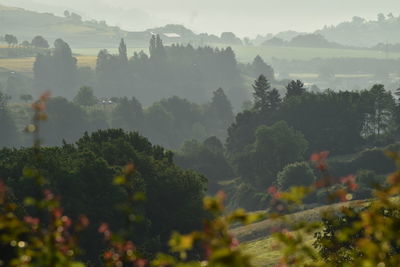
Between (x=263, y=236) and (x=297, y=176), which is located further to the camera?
(x=297, y=176)

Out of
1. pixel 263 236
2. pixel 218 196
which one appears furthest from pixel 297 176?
pixel 218 196

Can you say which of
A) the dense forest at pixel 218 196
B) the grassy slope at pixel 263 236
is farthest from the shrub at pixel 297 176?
the grassy slope at pixel 263 236

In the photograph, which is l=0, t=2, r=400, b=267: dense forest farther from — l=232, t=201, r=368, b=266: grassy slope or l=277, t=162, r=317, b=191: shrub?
l=232, t=201, r=368, b=266: grassy slope

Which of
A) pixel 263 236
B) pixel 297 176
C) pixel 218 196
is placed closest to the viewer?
pixel 218 196

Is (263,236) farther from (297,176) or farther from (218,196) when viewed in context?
(218,196)

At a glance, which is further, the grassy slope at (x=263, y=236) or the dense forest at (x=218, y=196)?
the grassy slope at (x=263, y=236)

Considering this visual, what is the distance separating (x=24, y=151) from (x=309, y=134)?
348 ft

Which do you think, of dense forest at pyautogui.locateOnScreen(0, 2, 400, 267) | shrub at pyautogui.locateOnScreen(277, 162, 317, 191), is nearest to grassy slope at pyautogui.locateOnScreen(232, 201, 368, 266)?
dense forest at pyautogui.locateOnScreen(0, 2, 400, 267)

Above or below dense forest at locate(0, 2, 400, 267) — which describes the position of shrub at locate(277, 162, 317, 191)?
below

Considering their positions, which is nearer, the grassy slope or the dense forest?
the dense forest

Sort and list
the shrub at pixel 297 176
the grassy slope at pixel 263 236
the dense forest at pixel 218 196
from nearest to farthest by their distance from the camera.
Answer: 1. the dense forest at pixel 218 196
2. the grassy slope at pixel 263 236
3. the shrub at pixel 297 176

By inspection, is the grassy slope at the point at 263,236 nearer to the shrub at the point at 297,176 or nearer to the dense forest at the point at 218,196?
the dense forest at the point at 218,196

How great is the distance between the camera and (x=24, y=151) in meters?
88.1

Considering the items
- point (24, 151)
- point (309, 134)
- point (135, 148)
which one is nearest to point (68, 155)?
point (24, 151)
